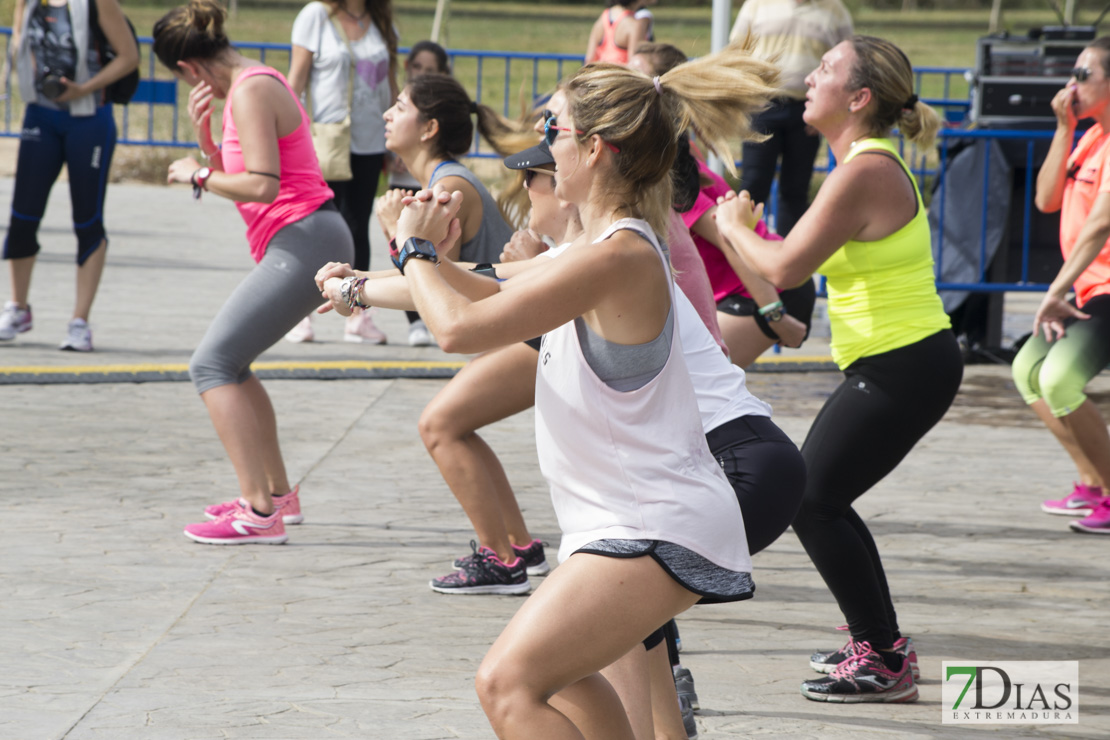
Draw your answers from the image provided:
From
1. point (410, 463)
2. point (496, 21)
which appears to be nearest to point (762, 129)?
point (410, 463)

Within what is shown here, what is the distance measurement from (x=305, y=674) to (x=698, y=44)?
6.98ft

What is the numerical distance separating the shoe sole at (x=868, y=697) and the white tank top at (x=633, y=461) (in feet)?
4.32

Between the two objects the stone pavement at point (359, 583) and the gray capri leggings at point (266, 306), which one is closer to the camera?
the stone pavement at point (359, 583)

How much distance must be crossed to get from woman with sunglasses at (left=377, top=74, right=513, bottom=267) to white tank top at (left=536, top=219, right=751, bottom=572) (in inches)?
82.6

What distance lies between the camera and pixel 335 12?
27.9ft

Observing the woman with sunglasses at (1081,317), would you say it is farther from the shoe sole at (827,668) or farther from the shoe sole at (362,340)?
the shoe sole at (362,340)

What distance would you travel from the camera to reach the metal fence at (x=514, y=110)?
9039 millimetres

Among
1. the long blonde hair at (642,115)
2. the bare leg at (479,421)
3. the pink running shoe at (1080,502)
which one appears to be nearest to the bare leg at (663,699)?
the long blonde hair at (642,115)

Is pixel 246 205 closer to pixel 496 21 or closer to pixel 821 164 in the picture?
pixel 821 164

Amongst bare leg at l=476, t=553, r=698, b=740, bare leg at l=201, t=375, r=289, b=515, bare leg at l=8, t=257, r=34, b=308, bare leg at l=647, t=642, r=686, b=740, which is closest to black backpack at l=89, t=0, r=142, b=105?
bare leg at l=8, t=257, r=34, b=308

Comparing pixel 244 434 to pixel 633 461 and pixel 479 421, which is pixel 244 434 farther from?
pixel 633 461

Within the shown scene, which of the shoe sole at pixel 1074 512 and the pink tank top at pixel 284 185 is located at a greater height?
the pink tank top at pixel 284 185

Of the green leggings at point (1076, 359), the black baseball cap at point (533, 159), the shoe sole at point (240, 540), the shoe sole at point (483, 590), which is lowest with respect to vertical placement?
the shoe sole at point (240, 540)

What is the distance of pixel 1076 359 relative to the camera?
574 centimetres
